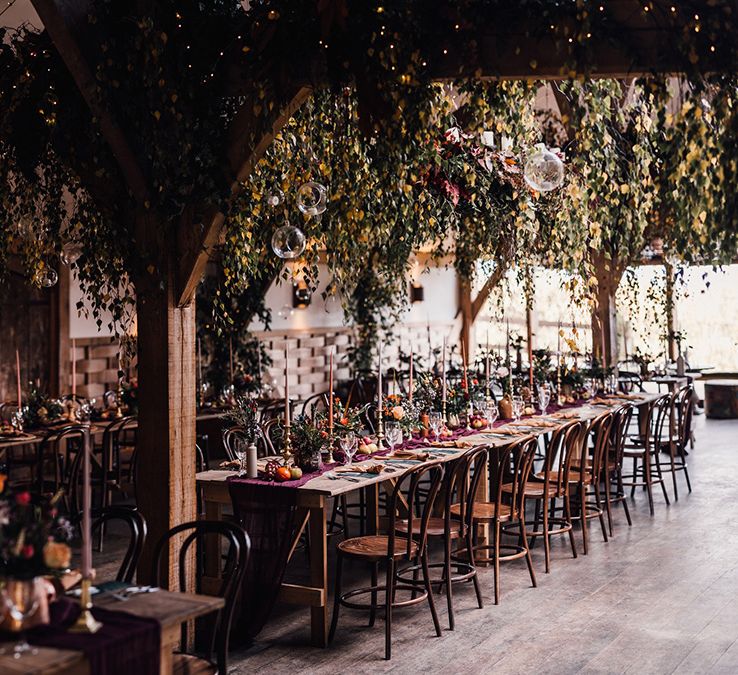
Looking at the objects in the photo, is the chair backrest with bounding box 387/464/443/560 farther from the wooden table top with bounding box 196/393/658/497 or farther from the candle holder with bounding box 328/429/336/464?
the candle holder with bounding box 328/429/336/464

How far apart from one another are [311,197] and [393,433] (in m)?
1.60

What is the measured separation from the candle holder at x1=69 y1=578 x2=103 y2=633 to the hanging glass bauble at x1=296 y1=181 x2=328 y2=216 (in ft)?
10.3

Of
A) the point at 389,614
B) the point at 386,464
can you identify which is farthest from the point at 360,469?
the point at 389,614

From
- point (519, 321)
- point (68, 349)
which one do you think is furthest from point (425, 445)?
point (519, 321)

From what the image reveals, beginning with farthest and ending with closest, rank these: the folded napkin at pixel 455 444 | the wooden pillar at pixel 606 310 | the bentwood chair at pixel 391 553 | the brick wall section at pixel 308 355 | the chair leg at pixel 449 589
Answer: the brick wall section at pixel 308 355 → the wooden pillar at pixel 606 310 → the folded napkin at pixel 455 444 → the chair leg at pixel 449 589 → the bentwood chair at pixel 391 553

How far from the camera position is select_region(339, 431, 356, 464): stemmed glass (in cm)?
613

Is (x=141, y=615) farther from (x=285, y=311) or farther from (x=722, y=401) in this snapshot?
(x=722, y=401)

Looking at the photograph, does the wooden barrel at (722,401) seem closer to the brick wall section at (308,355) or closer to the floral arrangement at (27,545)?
the brick wall section at (308,355)

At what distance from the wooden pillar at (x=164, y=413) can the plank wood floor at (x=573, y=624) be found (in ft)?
2.65

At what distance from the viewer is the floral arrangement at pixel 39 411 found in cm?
868

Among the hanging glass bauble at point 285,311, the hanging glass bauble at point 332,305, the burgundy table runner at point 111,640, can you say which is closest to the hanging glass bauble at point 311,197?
the burgundy table runner at point 111,640

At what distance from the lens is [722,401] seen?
49.9 feet

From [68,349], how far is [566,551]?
561 centimetres

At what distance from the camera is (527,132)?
20.6 feet
